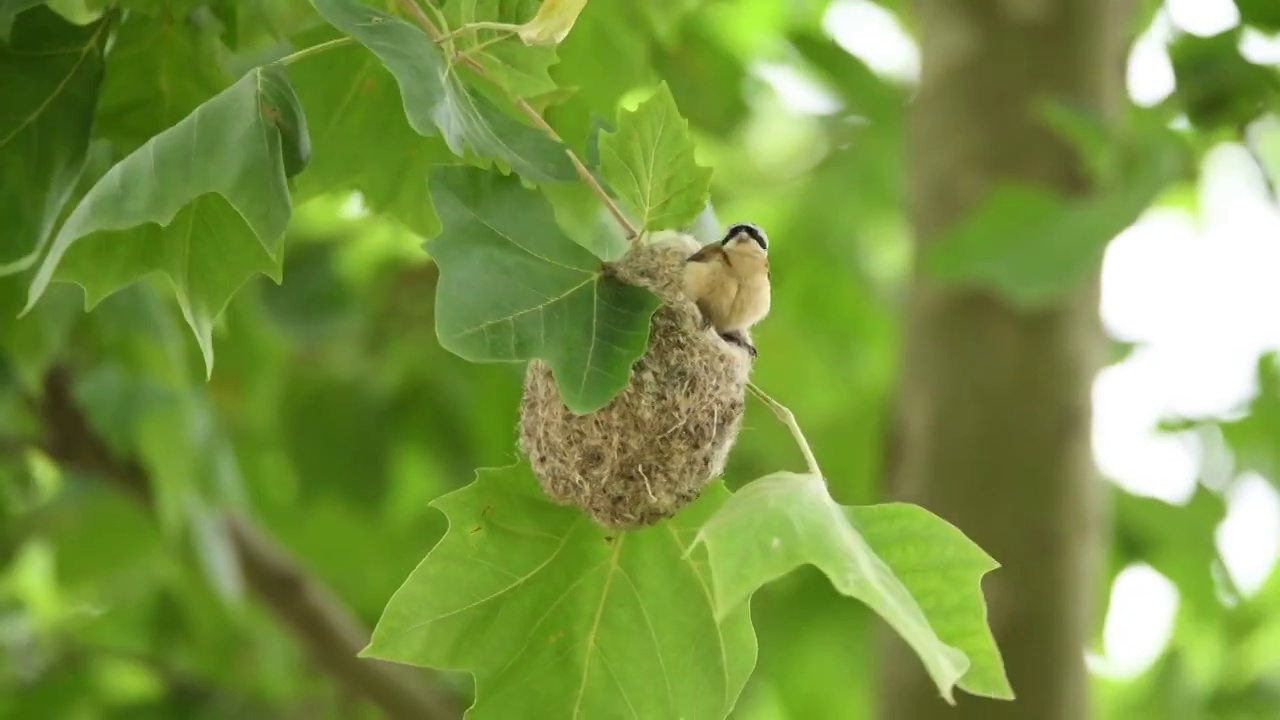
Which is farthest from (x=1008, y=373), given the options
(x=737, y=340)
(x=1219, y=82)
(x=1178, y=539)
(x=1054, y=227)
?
(x=737, y=340)

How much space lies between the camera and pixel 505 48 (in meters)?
1.25

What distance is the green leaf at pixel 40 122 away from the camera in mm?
1314

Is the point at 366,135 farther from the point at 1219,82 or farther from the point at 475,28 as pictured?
the point at 1219,82

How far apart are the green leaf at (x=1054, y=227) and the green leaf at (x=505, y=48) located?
4.54 ft

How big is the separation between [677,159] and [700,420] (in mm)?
229

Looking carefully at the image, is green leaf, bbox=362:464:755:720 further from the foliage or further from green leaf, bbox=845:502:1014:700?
green leaf, bbox=845:502:1014:700

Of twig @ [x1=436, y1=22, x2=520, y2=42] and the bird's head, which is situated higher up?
twig @ [x1=436, y1=22, x2=520, y2=42]

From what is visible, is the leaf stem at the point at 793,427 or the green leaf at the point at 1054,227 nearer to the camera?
the leaf stem at the point at 793,427

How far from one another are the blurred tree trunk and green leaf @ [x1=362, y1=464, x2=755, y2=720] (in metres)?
1.57

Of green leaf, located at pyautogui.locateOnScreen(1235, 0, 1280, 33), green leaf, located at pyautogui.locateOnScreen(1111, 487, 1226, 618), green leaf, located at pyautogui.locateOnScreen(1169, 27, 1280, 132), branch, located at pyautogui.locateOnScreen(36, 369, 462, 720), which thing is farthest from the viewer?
green leaf, located at pyautogui.locateOnScreen(1111, 487, 1226, 618)

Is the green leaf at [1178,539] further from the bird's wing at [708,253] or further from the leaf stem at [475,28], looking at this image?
the leaf stem at [475,28]

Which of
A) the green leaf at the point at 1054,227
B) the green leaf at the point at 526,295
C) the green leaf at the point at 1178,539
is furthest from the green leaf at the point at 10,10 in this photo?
the green leaf at the point at 1178,539

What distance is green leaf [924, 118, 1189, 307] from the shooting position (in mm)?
2404

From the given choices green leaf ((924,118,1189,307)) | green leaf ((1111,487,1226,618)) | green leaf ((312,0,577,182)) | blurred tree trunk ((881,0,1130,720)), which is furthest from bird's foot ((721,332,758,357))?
green leaf ((1111,487,1226,618))
